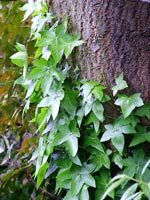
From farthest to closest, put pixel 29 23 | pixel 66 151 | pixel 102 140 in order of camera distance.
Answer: pixel 29 23, pixel 66 151, pixel 102 140

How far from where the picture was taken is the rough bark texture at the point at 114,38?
1.17 m

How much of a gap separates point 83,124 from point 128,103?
19 centimetres

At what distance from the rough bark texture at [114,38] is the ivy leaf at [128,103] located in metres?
0.04

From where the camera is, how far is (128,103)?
3.83 ft

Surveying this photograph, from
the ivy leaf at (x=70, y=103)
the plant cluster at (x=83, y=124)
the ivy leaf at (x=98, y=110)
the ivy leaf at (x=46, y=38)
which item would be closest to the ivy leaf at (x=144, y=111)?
the plant cluster at (x=83, y=124)

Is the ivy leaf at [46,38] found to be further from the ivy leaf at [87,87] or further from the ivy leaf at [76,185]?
the ivy leaf at [76,185]

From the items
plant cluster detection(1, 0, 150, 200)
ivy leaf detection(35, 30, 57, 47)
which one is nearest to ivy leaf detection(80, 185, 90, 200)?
plant cluster detection(1, 0, 150, 200)

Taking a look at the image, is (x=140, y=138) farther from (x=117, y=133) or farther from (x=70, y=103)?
(x=70, y=103)

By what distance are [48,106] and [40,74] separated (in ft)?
0.38

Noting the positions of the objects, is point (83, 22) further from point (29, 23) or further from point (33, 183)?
point (33, 183)

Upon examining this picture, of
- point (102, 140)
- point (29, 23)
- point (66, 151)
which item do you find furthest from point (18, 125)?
point (102, 140)

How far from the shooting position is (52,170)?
4.49 ft

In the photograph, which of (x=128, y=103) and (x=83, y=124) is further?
(x=83, y=124)

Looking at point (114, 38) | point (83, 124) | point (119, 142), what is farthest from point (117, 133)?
point (114, 38)
